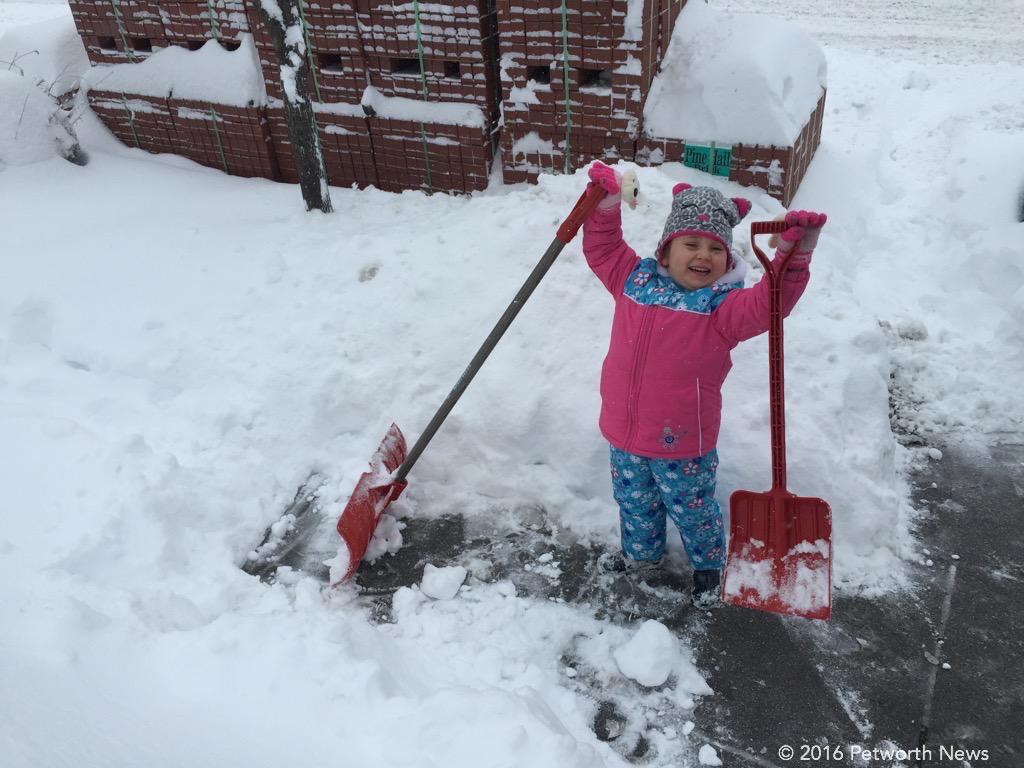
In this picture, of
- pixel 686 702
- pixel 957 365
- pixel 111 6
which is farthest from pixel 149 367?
pixel 957 365

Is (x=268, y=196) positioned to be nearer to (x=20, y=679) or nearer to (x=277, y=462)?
(x=277, y=462)

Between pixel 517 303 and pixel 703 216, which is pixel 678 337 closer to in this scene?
pixel 703 216

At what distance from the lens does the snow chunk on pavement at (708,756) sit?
2.56 m

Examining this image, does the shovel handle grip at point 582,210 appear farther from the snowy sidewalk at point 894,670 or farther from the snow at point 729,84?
the snow at point 729,84

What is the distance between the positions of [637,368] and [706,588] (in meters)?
1.07

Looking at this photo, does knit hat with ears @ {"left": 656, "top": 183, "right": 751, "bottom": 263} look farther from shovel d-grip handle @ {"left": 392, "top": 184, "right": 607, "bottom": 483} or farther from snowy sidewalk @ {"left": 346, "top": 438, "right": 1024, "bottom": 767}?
snowy sidewalk @ {"left": 346, "top": 438, "right": 1024, "bottom": 767}

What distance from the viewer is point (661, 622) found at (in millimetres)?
3047

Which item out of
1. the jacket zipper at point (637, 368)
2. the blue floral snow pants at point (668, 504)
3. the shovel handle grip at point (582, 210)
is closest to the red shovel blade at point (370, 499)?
the blue floral snow pants at point (668, 504)

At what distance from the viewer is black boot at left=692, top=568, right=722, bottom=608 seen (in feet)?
10.1

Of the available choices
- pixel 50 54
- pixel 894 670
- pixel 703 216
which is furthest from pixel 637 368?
pixel 50 54

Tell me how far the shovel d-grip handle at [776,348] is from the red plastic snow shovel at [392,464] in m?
0.74

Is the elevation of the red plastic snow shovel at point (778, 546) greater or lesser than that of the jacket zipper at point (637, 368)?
Answer: lesser

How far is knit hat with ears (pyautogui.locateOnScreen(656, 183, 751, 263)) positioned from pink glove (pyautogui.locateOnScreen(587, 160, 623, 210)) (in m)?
0.22

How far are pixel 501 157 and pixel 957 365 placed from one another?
349 centimetres
